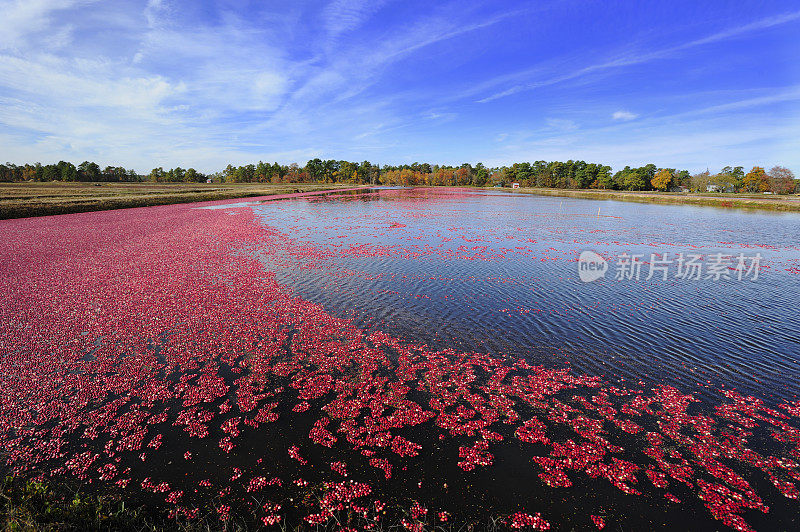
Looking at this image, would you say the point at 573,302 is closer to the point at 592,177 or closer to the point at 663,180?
the point at 663,180

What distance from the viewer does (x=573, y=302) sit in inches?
617

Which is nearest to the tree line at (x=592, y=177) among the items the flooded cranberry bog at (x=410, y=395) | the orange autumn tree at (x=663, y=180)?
the orange autumn tree at (x=663, y=180)

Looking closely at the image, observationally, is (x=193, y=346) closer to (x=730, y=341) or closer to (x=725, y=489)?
(x=725, y=489)

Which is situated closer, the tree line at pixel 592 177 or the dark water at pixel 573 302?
the dark water at pixel 573 302

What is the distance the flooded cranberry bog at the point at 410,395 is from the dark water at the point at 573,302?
13cm

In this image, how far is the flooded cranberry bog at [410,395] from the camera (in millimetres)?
6309

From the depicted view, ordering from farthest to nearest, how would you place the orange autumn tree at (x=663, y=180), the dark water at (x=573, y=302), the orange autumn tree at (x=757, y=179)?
1. the orange autumn tree at (x=663, y=180)
2. the orange autumn tree at (x=757, y=179)
3. the dark water at (x=573, y=302)

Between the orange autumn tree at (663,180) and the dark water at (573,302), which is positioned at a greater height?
the orange autumn tree at (663,180)

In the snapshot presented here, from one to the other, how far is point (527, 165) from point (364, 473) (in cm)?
20222

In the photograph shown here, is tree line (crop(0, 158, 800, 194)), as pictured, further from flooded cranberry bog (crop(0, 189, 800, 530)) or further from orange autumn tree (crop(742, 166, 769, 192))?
flooded cranberry bog (crop(0, 189, 800, 530))

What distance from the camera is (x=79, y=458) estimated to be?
279 inches

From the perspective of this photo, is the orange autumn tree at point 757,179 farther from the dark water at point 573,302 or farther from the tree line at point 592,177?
the dark water at point 573,302

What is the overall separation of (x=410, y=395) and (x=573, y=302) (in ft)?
34.6

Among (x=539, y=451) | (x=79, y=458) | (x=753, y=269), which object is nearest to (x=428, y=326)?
(x=539, y=451)
